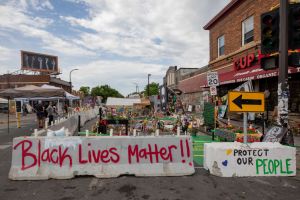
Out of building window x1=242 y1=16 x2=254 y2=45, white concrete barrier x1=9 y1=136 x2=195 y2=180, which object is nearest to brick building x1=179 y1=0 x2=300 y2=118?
building window x1=242 y1=16 x2=254 y2=45

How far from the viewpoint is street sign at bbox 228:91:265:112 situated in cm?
621

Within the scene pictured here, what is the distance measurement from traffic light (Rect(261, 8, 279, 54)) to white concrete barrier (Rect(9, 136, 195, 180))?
3684mm

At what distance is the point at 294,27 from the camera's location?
23.2 ft

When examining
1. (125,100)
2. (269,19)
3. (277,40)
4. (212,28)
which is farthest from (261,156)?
(125,100)

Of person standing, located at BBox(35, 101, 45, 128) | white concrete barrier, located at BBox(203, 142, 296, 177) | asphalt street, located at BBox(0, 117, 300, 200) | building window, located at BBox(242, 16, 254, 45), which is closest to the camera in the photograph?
asphalt street, located at BBox(0, 117, 300, 200)

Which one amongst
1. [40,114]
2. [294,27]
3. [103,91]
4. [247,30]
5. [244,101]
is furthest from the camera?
[103,91]

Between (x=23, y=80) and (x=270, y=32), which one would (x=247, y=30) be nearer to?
(x=270, y=32)

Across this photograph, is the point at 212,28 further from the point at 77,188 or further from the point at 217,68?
the point at 77,188

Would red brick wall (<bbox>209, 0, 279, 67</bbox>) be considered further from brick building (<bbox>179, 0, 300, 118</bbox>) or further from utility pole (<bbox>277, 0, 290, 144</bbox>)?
utility pole (<bbox>277, 0, 290, 144</bbox>)

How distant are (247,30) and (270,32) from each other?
10.3 metres

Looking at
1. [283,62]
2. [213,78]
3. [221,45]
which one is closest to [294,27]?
[283,62]

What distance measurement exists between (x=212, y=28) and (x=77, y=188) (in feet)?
65.9

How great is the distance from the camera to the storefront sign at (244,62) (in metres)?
15.1

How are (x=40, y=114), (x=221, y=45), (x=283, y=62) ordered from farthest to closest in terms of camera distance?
(x=221, y=45)
(x=40, y=114)
(x=283, y=62)
